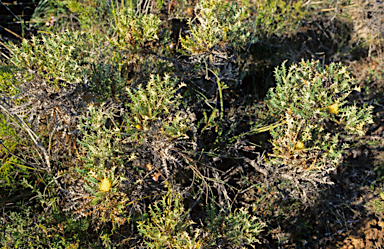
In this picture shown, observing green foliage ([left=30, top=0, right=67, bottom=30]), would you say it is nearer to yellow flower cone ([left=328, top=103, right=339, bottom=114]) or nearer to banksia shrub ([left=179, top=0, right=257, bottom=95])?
banksia shrub ([left=179, top=0, right=257, bottom=95])

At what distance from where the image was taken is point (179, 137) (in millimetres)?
1632

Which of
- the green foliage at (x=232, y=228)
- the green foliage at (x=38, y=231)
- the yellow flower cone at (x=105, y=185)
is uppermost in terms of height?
the yellow flower cone at (x=105, y=185)

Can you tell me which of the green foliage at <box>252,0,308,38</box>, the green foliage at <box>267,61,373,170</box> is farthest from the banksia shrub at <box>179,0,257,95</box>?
the green foliage at <box>252,0,308,38</box>

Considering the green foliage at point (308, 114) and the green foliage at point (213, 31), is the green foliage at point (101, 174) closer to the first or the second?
the green foliage at point (213, 31)

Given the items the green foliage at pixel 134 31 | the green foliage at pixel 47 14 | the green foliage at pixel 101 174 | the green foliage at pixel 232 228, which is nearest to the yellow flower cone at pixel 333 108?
the green foliage at pixel 232 228

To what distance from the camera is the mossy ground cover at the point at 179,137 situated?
1.59 meters

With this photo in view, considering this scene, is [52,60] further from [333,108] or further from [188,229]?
[333,108]

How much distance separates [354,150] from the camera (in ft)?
7.51

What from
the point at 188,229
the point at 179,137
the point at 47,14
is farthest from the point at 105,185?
the point at 47,14

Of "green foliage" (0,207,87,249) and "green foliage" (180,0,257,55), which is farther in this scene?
"green foliage" (0,207,87,249)

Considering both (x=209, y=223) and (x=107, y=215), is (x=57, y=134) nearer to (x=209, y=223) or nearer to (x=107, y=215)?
(x=107, y=215)

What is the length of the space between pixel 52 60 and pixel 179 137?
0.88 meters

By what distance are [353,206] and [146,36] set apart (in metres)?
2.12

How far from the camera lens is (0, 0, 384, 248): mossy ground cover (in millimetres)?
1595
